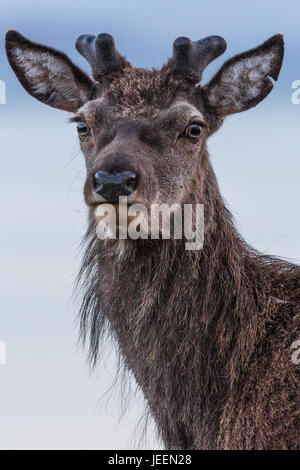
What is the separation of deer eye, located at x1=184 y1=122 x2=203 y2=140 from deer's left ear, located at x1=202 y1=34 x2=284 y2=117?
0.67m

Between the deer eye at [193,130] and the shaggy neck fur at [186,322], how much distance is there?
0.54m

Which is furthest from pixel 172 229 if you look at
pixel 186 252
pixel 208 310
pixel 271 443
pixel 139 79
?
pixel 271 443

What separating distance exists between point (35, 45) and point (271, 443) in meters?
5.66

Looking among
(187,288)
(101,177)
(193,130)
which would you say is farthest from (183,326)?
(193,130)

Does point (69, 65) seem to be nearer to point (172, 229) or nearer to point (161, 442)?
point (172, 229)

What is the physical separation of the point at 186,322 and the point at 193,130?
2252 millimetres

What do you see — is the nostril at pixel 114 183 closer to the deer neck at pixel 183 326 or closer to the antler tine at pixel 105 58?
the deer neck at pixel 183 326

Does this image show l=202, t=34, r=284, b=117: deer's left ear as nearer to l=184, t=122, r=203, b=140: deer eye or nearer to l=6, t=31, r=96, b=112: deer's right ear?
l=184, t=122, r=203, b=140: deer eye

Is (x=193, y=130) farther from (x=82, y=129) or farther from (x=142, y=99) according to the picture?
(x=82, y=129)

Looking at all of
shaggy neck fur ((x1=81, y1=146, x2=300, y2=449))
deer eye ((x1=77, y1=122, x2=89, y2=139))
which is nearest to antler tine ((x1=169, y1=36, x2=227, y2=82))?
deer eye ((x1=77, y1=122, x2=89, y2=139))

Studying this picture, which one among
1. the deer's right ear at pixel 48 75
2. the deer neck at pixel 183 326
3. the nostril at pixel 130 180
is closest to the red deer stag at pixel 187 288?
the deer neck at pixel 183 326

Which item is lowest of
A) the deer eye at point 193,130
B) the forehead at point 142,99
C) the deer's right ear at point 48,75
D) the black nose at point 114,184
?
the black nose at point 114,184

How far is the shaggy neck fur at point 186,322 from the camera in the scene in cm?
1009

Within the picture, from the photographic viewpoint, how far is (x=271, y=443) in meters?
9.60
